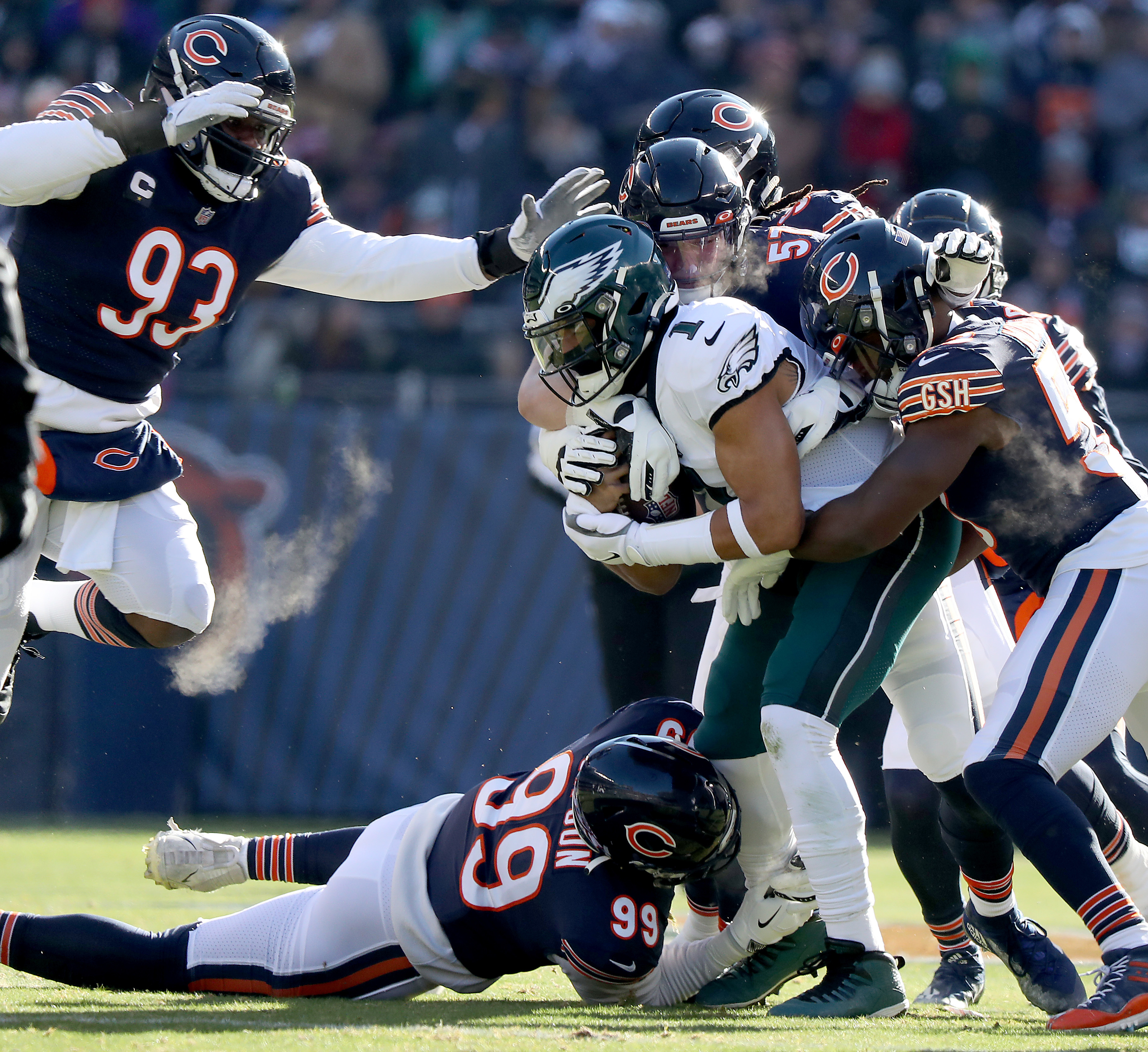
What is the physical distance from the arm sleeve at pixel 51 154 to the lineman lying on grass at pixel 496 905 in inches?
68.3

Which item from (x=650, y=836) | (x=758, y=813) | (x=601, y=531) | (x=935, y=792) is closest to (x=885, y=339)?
(x=601, y=531)

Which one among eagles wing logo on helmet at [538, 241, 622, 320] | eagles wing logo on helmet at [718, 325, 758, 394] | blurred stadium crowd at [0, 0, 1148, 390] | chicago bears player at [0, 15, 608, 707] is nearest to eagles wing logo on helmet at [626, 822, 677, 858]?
eagles wing logo on helmet at [718, 325, 758, 394]


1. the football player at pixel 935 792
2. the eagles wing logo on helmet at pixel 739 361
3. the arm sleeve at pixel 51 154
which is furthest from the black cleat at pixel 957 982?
the arm sleeve at pixel 51 154

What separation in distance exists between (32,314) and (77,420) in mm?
310

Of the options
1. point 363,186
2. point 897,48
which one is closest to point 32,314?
point 363,186

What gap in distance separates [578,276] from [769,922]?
4.73ft

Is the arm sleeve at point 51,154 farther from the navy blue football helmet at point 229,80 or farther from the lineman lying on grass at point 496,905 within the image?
the lineman lying on grass at point 496,905

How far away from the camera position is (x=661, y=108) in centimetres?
412

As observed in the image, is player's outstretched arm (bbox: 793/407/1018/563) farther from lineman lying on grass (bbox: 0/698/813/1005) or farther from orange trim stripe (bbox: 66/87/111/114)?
orange trim stripe (bbox: 66/87/111/114)

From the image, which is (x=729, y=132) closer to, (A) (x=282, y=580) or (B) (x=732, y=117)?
(B) (x=732, y=117)

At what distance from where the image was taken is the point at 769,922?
3.19 metres

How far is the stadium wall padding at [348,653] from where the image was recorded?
705 centimetres

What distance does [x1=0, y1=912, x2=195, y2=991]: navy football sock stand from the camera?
3133 millimetres

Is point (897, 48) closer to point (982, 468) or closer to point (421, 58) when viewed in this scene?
point (421, 58)
